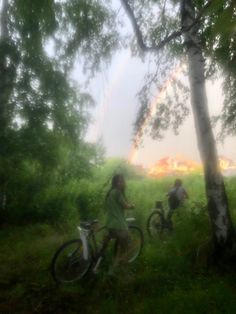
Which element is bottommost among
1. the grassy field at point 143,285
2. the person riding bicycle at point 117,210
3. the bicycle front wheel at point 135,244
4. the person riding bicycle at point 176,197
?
the grassy field at point 143,285

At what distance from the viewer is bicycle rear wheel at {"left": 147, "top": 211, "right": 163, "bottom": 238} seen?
11.5m

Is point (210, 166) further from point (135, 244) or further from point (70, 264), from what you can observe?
point (70, 264)

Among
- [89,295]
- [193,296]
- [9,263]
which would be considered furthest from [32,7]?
[193,296]

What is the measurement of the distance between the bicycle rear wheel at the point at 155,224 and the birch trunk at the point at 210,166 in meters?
3.38

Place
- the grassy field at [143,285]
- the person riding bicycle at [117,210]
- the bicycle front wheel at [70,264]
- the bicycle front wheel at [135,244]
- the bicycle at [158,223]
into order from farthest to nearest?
the bicycle at [158,223]
the bicycle front wheel at [135,244]
the person riding bicycle at [117,210]
the bicycle front wheel at [70,264]
the grassy field at [143,285]

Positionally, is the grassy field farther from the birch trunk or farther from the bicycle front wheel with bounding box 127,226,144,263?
the birch trunk

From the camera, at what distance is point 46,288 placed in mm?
Answer: 7406

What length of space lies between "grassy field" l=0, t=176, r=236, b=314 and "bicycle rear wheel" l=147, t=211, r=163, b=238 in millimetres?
968

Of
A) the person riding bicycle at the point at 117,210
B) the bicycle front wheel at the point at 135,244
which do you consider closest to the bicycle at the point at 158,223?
the bicycle front wheel at the point at 135,244

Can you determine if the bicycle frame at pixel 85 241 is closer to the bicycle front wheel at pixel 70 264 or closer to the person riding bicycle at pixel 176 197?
the bicycle front wheel at pixel 70 264

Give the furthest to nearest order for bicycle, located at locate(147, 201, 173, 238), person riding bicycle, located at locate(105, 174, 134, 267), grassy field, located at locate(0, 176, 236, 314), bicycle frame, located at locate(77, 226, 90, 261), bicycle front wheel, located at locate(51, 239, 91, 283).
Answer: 1. bicycle, located at locate(147, 201, 173, 238)
2. person riding bicycle, located at locate(105, 174, 134, 267)
3. bicycle frame, located at locate(77, 226, 90, 261)
4. bicycle front wheel, located at locate(51, 239, 91, 283)
5. grassy field, located at locate(0, 176, 236, 314)

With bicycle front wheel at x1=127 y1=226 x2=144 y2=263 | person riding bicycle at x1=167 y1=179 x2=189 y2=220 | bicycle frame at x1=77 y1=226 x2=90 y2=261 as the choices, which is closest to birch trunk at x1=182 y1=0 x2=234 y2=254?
bicycle front wheel at x1=127 y1=226 x2=144 y2=263

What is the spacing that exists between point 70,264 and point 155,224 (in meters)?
4.48

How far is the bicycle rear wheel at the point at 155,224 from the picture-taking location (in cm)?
1146
